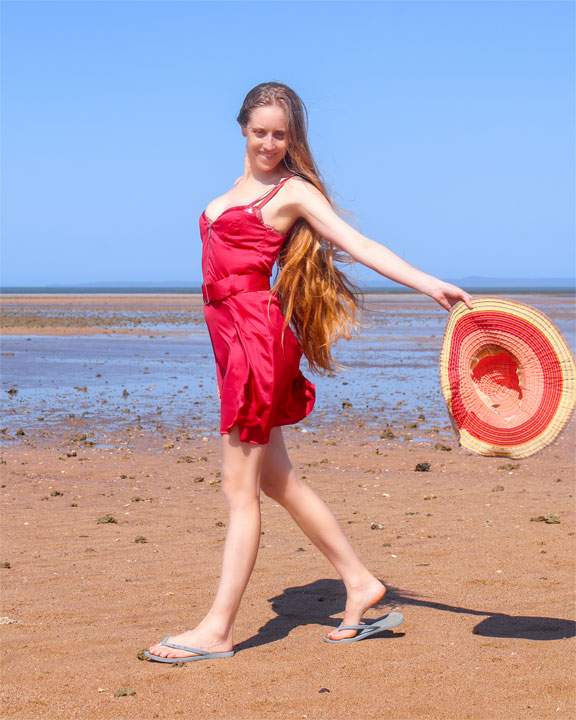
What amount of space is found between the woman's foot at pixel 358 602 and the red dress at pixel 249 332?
85 centimetres

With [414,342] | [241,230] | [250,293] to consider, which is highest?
[241,230]

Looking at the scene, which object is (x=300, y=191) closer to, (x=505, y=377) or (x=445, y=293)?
(x=445, y=293)

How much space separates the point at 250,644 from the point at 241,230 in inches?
71.4

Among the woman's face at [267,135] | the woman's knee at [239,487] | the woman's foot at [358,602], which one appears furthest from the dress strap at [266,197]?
the woman's foot at [358,602]

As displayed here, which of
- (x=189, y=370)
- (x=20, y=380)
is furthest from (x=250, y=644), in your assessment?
(x=189, y=370)

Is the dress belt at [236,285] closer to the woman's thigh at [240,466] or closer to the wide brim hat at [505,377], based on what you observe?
the woman's thigh at [240,466]

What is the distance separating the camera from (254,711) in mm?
3170

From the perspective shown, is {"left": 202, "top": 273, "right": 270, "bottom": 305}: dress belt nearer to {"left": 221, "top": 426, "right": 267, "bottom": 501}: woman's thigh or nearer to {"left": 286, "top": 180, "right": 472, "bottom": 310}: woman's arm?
{"left": 286, "top": 180, "right": 472, "bottom": 310}: woman's arm

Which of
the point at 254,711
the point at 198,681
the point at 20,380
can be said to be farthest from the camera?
the point at 20,380

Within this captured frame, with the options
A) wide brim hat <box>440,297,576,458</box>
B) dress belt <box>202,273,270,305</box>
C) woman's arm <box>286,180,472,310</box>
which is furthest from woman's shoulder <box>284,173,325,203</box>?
wide brim hat <box>440,297,576,458</box>

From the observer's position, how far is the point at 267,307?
3738 mm

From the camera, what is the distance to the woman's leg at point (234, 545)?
12.2 feet

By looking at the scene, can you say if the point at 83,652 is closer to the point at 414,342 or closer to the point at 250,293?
the point at 250,293

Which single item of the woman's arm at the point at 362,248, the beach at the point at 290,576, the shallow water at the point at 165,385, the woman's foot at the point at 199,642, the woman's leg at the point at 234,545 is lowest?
the shallow water at the point at 165,385
